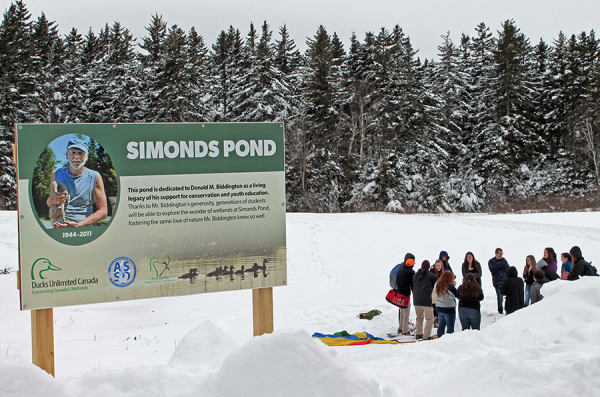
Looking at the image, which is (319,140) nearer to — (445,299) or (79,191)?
(445,299)

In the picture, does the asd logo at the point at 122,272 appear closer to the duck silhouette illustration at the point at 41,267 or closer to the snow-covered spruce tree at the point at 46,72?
the duck silhouette illustration at the point at 41,267

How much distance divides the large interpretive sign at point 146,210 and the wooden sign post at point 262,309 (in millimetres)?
171

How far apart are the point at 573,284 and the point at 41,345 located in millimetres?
6685

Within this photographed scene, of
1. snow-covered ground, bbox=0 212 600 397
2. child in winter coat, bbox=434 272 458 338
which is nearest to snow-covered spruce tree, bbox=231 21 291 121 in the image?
snow-covered ground, bbox=0 212 600 397

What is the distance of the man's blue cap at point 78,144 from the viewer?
3.91 m

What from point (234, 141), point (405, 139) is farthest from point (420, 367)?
point (405, 139)

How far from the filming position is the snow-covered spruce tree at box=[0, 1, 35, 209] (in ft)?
99.2

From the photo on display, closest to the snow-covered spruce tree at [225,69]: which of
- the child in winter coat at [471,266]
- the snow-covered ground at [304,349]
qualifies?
the snow-covered ground at [304,349]

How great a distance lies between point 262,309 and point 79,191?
6.38 ft

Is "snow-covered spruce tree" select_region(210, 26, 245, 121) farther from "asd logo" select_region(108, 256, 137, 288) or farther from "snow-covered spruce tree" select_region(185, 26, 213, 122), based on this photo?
"asd logo" select_region(108, 256, 137, 288)

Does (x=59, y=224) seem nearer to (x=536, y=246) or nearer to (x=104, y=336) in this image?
(x=104, y=336)

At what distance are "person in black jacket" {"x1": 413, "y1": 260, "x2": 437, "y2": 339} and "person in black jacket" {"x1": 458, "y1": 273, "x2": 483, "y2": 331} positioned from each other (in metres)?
0.64

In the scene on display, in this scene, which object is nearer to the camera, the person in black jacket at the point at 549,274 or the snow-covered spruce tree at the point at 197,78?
the person in black jacket at the point at 549,274

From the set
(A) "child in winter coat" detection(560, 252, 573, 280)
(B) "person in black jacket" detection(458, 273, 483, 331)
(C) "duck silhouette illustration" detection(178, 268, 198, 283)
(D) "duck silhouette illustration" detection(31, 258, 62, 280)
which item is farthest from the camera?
(A) "child in winter coat" detection(560, 252, 573, 280)
